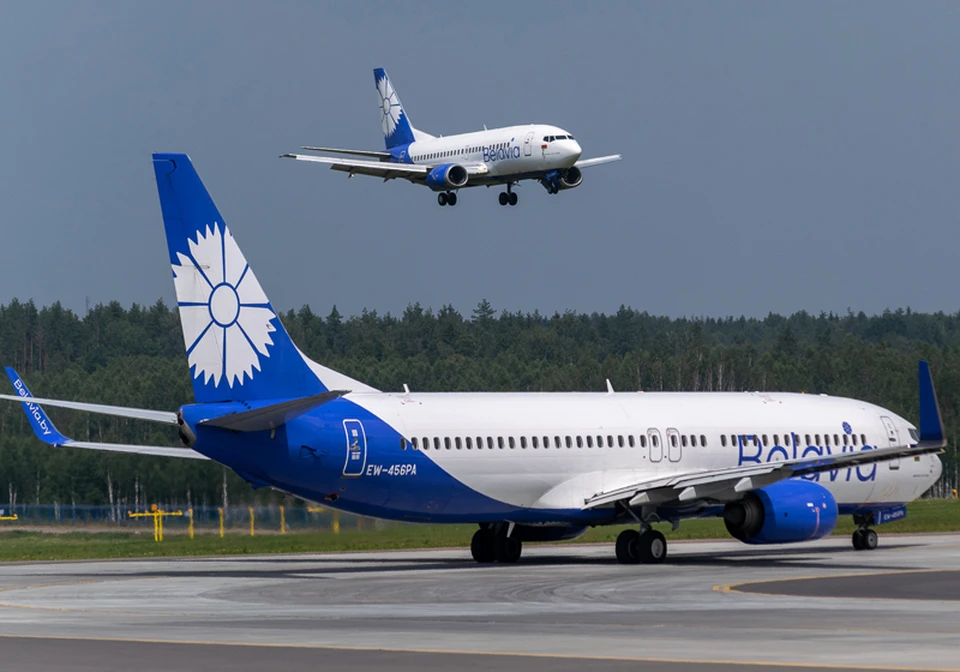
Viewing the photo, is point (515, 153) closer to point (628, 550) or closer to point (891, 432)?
point (891, 432)

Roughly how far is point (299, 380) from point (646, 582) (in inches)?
326

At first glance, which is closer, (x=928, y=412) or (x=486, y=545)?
(x=928, y=412)

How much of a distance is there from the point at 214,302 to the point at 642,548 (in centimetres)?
1146

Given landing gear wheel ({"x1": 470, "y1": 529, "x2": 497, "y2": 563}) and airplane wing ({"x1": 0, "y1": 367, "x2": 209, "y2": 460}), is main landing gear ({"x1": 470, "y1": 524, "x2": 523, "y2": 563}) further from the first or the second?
airplane wing ({"x1": 0, "y1": 367, "x2": 209, "y2": 460})

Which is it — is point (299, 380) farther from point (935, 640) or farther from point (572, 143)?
point (572, 143)

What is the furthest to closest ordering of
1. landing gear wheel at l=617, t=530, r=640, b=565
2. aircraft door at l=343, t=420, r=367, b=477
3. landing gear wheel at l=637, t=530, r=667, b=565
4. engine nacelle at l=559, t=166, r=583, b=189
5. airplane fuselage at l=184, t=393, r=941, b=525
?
engine nacelle at l=559, t=166, r=583, b=189, landing gear wheel at l=617, t=530, r=640, b=565, landing gear wheel at l=637, t=530, r=667, b=565, aircraft door at l=343, t=420, r=367, b=477, airplane fuselage at l=184, t=393, r=941, b=525

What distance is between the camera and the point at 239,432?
33.4 m

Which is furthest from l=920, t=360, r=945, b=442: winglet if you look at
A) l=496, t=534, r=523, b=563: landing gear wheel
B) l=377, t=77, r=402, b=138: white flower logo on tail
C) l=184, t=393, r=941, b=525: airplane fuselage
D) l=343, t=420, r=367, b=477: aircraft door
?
l=377, t=77, r=402, b=138: white flower logo on tail

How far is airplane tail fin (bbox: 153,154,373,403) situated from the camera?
109 feet

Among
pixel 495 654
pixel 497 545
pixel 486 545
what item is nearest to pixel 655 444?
pixel 497 545

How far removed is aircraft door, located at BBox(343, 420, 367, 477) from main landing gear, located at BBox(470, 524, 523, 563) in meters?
5.52

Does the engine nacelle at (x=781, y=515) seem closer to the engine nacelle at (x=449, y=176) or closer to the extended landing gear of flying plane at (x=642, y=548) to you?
the extended landing gear of flying plane at (x=642, y=548)

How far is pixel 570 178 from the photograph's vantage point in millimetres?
61406

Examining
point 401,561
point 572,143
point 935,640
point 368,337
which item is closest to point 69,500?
point 572,143
